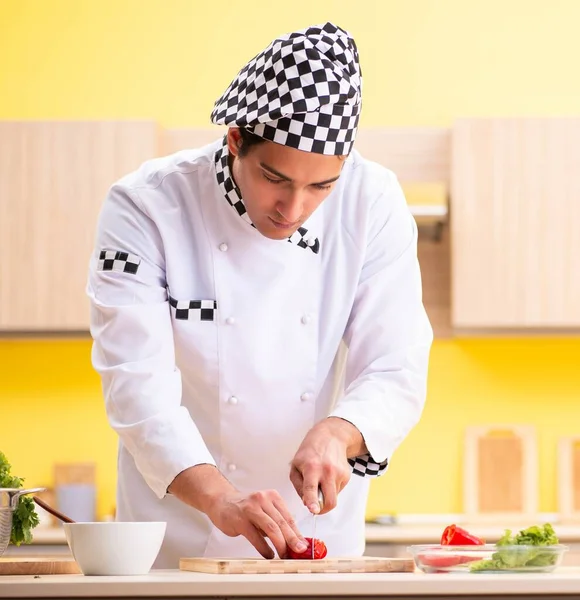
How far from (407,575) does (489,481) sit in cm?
242

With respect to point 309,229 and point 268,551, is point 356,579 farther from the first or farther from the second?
point 309,229

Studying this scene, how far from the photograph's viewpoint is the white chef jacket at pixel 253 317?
1854 millimetres

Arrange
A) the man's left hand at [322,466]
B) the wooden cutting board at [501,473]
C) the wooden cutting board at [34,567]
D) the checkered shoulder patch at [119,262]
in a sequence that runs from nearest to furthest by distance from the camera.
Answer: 1. the wooden cutting board at [34,567]
2. the man's left hand at [322,466]
3. the checkered shoulder patch at [119,262]
4. the wooden cutting board at [501,473]

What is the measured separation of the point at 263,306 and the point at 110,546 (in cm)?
63

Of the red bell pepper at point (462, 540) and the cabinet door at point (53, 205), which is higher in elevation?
the cabinet door at point (53, 205)

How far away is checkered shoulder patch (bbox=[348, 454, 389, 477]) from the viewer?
176 cm

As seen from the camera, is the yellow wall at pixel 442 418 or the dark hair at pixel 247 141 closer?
the dark hair at pixel 247 141

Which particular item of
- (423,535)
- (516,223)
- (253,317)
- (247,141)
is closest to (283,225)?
(247,141)

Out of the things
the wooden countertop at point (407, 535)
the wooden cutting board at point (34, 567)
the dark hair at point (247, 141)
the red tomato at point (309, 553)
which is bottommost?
the wooden countertop at point (407, 535)

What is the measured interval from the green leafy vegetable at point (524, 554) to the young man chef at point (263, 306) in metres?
0.35

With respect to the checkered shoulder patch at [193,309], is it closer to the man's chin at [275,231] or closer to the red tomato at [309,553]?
the man's chin at [275,231]

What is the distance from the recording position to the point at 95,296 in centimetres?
183

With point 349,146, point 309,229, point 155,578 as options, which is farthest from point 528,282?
point 155,578

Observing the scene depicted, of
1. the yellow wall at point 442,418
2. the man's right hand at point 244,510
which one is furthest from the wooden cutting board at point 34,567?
the yellow wall at point 442,418
